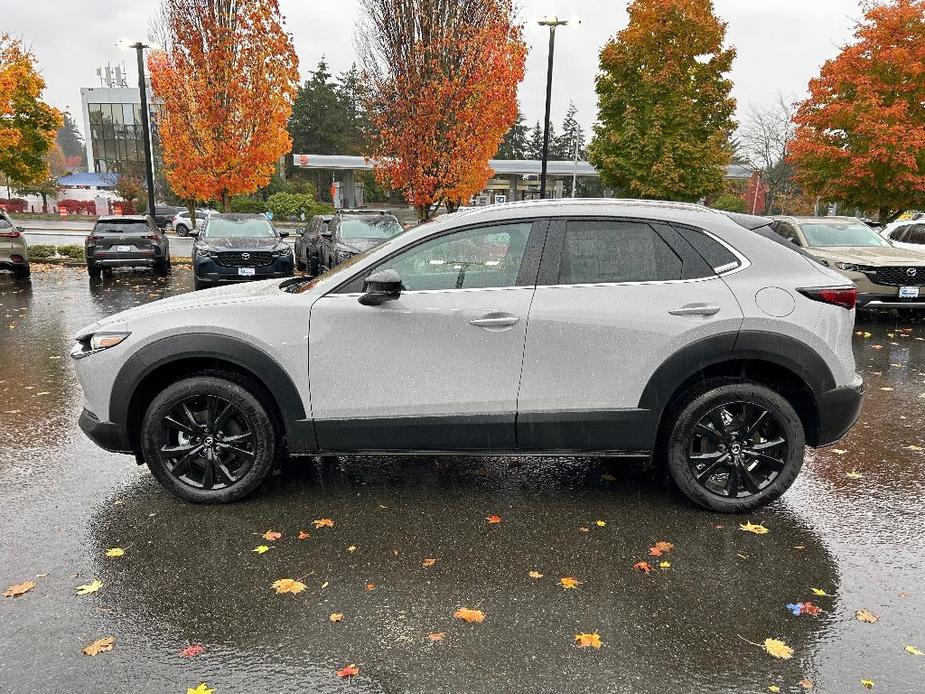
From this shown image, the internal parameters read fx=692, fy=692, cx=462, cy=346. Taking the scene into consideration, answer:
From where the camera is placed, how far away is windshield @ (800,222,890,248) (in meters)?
12.0

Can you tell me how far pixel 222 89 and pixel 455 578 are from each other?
64.1 feet

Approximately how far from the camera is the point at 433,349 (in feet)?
13.3

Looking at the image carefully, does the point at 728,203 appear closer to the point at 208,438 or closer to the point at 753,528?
the point at 753,528

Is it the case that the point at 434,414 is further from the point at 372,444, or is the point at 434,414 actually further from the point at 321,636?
the point at 321,636

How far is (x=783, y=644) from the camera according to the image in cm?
302

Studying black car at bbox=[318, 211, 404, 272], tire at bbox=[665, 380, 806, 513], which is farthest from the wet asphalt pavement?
black car at bbox=[318, 211, 404, 272]

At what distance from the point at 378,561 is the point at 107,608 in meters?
Answer: 1.29

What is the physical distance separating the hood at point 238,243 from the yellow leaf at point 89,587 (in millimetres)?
11030

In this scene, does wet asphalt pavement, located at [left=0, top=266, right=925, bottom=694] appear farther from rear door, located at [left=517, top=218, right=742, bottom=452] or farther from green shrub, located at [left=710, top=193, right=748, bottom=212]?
green shrub, located at [left=710, top=193, right=748, bottom=212]

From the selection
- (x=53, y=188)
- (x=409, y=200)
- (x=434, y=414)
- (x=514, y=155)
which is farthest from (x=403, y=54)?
(x=514, y=155)

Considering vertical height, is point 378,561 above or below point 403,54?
below

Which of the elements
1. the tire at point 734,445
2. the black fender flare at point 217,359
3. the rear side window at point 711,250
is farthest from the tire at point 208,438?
the rear side window at point 711,250

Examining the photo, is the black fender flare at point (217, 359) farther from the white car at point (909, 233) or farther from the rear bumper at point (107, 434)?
the white car at point (909, 233)

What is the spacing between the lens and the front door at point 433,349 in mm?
4031
